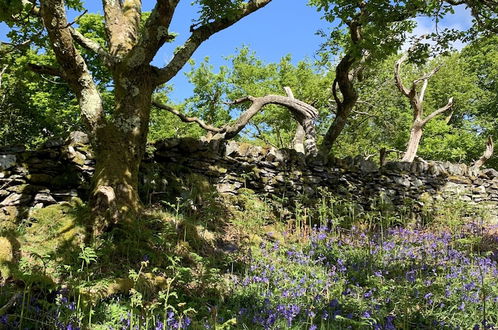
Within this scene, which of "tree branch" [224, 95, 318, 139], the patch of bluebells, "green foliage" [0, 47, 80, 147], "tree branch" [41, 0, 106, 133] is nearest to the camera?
the patch of bluebells

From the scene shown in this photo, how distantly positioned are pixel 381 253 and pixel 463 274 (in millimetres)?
1284

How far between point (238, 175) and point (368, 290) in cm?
407

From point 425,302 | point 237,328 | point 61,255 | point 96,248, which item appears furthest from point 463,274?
point 61,255

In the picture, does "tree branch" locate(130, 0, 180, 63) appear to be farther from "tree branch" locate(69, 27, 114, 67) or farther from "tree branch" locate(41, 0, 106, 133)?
"tree branch" locate(41, 0, 106, 133)

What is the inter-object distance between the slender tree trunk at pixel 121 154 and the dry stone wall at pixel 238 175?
1186 mm

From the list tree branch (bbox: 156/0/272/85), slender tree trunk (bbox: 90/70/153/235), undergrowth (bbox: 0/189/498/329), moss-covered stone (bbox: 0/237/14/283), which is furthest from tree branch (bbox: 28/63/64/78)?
moss-covered stone (bbox: 0/237/14/283)

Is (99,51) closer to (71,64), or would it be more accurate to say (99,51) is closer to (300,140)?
(71,64)

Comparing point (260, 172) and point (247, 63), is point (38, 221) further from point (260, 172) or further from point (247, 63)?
point (247, 63)

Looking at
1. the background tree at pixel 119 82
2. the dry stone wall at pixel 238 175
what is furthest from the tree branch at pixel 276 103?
the background tree at pixel 119 82

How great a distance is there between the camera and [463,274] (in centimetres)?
464

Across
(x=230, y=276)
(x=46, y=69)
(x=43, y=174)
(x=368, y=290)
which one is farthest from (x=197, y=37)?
(x=368, y=290)

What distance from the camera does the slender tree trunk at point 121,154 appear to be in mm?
5176

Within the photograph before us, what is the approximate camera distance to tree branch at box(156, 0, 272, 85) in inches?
237

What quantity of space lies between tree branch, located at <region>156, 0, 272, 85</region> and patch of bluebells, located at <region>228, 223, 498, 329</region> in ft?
10.5
